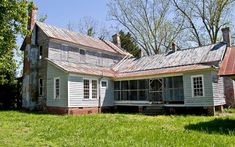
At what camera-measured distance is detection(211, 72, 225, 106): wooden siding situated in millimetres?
19078

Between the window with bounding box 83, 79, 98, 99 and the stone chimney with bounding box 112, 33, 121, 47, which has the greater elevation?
the stone chimney with bounding box 112, 33, 121, 47

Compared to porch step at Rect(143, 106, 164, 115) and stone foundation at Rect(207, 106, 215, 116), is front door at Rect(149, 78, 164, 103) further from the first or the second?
stone foundation at Rect(207, 106, 215, 116)

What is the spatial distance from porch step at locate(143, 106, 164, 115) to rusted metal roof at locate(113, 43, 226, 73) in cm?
398

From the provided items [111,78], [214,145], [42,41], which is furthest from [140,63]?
[214,145]

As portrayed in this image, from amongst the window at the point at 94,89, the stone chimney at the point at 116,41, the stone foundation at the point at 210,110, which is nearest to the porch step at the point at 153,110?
the stone foundation at the point at 210,110

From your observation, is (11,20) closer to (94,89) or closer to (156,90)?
(94,89)

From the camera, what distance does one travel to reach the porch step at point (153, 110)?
21.1 metres

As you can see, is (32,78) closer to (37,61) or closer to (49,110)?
(37,61)

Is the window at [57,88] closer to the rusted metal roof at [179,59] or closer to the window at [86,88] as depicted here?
the window at [86,88]

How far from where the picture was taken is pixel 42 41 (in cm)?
2431

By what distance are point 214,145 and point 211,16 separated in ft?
104

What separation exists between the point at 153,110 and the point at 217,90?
5252 mm

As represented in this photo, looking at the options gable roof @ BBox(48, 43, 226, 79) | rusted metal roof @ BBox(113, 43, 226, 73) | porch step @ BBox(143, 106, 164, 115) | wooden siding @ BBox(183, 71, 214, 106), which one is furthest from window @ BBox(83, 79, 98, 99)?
wooden siding @ BBox(183, 71, 214, 106)

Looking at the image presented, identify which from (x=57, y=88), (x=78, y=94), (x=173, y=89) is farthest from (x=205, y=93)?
(x=57, y=88)
